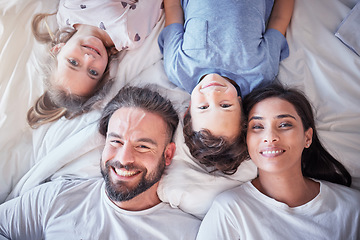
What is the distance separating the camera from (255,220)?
1427 mm

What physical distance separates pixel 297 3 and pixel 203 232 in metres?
1.27

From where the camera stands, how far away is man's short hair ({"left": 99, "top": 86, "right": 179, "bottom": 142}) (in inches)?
60.8

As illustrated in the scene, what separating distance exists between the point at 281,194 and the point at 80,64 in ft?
3.74

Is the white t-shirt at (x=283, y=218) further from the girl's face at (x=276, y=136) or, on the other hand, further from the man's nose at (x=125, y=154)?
the man's nose at (x=125, y=154)

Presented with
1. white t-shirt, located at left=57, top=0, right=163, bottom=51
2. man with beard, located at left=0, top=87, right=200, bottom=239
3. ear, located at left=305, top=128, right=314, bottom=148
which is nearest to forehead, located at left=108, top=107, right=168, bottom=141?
man with beard, located at left=0, top=87, right=200, bottom=239

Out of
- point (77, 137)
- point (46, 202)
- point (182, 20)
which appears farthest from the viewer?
point (182, 20)

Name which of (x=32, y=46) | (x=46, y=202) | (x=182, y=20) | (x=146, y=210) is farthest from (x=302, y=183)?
(x=32, y=46)

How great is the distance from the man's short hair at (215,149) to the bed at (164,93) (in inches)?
2.2

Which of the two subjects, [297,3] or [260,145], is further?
[297,3]

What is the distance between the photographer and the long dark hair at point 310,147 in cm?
152

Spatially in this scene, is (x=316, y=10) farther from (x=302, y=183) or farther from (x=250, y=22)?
(x=302, y=183)

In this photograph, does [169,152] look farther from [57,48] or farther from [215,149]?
[57,48]

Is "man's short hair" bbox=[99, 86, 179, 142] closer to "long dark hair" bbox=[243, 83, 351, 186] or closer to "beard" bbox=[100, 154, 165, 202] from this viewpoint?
"beard" bbox=[100, 154, 165, 202]

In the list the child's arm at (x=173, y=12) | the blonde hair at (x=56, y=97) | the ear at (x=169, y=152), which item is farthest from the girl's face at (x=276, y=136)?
the blonde hair at (x=56, y=97)
